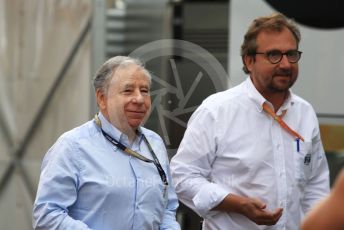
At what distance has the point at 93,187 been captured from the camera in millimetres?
3488

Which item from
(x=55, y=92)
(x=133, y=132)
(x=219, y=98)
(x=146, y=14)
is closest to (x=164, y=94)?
(x=146, y=14)

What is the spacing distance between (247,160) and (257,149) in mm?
74

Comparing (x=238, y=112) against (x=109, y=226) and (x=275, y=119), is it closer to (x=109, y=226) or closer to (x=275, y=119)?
(x=275, y=119)

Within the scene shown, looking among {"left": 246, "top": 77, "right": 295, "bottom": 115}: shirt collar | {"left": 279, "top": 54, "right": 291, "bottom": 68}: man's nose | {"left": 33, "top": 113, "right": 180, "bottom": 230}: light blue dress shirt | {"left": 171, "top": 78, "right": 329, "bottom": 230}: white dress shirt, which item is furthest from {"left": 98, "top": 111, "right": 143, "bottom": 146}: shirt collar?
{"left": 279, "top": 54, "right": 291, "bottom": 68}: man's nose

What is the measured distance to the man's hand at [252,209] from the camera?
13.1 ft

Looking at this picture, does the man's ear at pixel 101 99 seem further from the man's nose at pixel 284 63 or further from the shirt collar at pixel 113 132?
the man's nose at pixel 284 63

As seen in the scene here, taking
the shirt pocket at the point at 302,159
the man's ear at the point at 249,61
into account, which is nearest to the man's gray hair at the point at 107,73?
the man's ear at the point at 249,61

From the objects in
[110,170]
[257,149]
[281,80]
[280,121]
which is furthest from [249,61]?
[110,170]

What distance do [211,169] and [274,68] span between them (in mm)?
573

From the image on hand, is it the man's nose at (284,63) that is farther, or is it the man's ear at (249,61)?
the man's ear at (249,61)

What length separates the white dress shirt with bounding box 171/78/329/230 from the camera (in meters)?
4.07

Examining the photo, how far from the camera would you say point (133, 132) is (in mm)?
3697

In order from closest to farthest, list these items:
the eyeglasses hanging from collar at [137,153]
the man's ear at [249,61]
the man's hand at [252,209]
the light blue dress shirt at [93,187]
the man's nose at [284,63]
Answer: the light blue dress shirt at [93,187] < the eyeglasses hanging from collar at [137,153] < the man's hand at [252,209] < the man's nose at [284,63] < the man's ear at [249,61]

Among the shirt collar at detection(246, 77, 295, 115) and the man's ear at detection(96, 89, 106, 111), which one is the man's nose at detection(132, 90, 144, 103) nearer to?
the man's ear at detection(96, 89, 106, 111)
